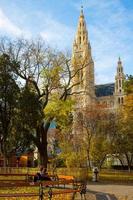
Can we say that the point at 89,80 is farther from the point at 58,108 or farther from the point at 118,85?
the point at 118,85

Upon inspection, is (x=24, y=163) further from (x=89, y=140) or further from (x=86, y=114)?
(x=89, y=140)

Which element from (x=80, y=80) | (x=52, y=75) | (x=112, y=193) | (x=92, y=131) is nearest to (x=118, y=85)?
(x=92, y=131)

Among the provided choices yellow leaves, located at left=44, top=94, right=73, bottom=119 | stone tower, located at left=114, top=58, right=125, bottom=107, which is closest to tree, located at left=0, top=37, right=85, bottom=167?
yellow leaves, located at left=44, top=94, right=73, bottom=119

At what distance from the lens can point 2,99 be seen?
3519 cm

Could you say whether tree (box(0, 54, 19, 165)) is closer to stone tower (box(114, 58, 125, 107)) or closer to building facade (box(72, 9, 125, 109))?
building facade (box(72, 9, 125, 109))

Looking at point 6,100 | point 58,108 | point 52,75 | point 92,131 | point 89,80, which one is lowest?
point 92,131

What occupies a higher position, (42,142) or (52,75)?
(52,75)

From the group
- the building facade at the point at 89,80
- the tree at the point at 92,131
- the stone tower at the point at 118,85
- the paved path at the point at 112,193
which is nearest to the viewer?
the paved path at the point at 112,193

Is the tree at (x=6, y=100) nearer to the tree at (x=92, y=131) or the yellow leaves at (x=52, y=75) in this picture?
the yellow leaves at (x=52, y=75)

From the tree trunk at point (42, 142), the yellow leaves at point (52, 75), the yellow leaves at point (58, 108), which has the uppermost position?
the yellow leaves at point (52, 75)

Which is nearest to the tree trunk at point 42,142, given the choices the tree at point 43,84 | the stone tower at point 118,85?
the tree at point 43,84

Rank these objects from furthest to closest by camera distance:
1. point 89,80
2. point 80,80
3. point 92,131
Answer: point 92,131, point 89,80, point 80,80

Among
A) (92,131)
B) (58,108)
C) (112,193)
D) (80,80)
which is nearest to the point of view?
(112,193)

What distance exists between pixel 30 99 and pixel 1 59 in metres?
4.38
